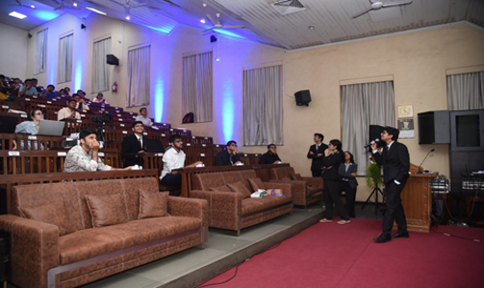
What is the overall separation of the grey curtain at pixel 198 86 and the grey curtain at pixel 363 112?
4.35 m

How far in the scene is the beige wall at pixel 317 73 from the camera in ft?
22.9

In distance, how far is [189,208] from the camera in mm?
3537

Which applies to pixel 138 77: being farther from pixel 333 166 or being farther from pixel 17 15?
pixel 333 166

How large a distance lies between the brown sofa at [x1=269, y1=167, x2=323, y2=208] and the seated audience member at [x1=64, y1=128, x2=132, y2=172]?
3566mm

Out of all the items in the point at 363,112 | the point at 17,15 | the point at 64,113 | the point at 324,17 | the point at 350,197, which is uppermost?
the point at 17,15

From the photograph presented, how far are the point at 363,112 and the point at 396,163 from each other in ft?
12.4

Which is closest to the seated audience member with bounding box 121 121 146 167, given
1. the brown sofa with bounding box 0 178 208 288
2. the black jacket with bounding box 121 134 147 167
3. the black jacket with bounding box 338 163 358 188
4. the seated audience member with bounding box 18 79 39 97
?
the black jacket with bounding box 121 134 147 167

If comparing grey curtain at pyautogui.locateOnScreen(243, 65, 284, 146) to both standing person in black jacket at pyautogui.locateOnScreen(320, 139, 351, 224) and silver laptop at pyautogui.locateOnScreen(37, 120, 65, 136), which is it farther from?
silver laptop at pyautogui.locateOnScreen(37, 120, 65, 136)

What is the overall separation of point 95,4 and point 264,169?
9642mm

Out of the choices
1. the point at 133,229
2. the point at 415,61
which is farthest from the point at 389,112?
the point at 133,229

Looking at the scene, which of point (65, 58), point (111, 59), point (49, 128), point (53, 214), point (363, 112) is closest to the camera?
point (53, 214)

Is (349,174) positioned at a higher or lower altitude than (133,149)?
lower

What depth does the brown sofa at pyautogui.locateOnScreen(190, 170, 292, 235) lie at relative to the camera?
4.11m

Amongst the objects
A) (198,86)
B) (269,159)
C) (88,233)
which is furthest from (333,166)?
(198,86)
